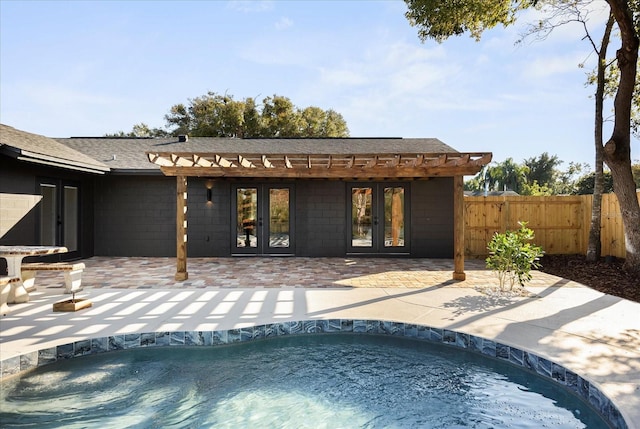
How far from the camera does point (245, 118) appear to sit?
91.5 feet

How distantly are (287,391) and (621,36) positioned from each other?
981 centimetres

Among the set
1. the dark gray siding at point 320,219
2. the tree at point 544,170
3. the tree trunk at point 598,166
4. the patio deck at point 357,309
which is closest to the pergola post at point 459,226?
the patio deck at point 357,309

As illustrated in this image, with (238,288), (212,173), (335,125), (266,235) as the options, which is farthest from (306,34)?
(335,125)

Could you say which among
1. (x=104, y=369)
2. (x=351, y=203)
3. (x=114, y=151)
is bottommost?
(x=104, y=369)

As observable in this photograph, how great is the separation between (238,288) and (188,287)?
0.94 metres

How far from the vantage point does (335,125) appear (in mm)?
30203

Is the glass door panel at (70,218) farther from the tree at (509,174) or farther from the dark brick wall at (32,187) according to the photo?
the tree at (509,174)

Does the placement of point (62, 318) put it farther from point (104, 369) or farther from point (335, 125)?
point (335, 125)

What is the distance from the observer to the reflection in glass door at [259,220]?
1124 cm

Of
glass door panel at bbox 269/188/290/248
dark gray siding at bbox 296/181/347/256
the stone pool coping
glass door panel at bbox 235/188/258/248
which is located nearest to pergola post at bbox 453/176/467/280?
the stone pool coping

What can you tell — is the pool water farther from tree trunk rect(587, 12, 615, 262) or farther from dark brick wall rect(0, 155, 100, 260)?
tree trunk rect(587, 12, 615, 262)

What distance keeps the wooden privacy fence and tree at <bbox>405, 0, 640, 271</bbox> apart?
2.54 metres

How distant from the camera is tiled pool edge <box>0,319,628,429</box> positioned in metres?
3.17

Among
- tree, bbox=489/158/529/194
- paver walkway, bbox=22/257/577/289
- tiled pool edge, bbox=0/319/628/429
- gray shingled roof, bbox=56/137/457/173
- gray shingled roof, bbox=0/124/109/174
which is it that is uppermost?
tree, bbox=489/158/529/194
